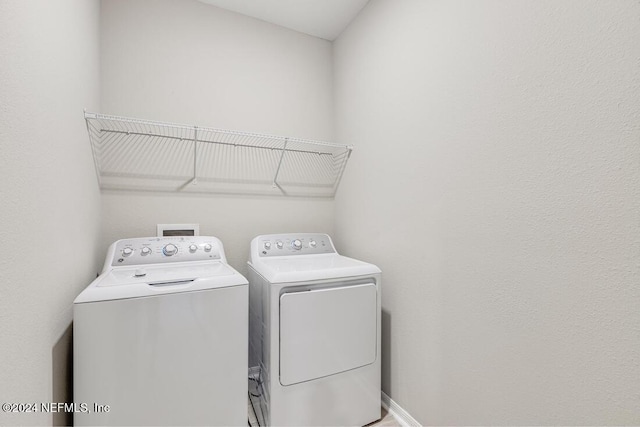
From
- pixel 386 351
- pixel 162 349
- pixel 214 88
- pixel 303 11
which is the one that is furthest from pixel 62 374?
pixel 303 11

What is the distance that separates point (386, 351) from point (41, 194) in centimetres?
183

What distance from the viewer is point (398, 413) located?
5.38 ft

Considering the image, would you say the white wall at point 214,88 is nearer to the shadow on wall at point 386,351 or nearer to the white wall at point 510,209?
the white wall at point 510,209

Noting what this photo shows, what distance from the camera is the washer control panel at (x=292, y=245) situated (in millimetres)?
1888

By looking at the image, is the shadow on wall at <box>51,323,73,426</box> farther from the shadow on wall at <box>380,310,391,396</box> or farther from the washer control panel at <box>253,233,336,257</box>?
the shadow on wall at <box>380,310,391,396</box>

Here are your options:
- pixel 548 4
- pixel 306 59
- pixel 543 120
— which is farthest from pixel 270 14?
pixel 543 120

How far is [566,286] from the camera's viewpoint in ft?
2.98

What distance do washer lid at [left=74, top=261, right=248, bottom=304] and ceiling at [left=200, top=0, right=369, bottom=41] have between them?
185cm

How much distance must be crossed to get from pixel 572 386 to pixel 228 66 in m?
2.50

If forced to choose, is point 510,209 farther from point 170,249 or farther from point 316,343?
point 170,249

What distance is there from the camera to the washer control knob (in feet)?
5.31

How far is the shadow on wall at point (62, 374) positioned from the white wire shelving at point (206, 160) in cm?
95

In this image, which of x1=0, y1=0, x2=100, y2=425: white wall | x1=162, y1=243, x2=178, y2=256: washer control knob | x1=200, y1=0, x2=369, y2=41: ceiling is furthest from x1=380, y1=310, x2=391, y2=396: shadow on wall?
x1=200, y1=0, x2=369, y2=41: ceiling

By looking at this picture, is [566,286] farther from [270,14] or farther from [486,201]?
[270,14]
